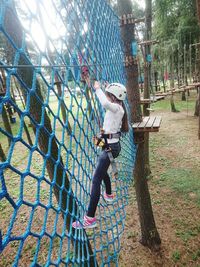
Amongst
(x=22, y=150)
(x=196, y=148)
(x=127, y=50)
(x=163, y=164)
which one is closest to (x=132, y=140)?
(x=127, y=50)

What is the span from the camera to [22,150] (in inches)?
238

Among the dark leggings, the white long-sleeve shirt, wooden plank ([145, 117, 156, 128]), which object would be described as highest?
the white long-sleeve shirt

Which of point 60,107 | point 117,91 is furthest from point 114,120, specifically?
point 60,107

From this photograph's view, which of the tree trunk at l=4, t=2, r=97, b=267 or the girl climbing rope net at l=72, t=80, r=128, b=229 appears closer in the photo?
the tree trunk at l=4, t=2, r=97, b=267

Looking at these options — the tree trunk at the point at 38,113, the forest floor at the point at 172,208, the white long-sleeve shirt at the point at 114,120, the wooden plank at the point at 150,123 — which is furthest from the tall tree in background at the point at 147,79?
the tree trunk at the point at 38,113

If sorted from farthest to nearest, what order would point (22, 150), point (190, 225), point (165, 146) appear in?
point (22, 150) < point (165, 146) < point (190, 225)

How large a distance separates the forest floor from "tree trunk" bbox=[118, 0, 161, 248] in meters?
A: 0.18

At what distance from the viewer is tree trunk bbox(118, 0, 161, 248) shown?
2221 mm

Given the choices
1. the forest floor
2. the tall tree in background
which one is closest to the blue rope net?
the forest floor

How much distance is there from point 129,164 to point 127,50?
3.65ft

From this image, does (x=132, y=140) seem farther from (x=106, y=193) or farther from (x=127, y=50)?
(x=127, y=50)

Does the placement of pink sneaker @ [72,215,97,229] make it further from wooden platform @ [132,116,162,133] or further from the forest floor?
the forest floor

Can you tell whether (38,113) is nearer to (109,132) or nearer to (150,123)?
(109,132)

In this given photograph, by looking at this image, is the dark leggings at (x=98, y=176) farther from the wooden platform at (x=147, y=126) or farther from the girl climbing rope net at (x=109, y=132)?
the wooden platform at (x=147, y=126)
